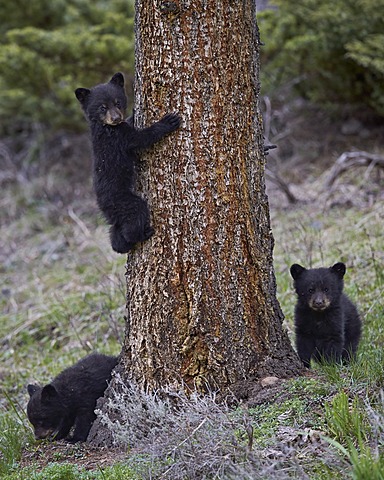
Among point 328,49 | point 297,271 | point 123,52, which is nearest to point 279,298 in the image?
point 297,271

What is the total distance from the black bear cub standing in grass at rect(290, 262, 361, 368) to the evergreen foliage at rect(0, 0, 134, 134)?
23.5 ft

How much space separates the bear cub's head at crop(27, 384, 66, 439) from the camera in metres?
5.32

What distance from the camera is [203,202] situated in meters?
4.28

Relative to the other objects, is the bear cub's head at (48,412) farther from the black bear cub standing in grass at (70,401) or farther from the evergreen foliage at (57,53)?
the evergreen foliage at (57,53)

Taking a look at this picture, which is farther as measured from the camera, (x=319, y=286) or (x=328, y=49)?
(x=328, y=49)

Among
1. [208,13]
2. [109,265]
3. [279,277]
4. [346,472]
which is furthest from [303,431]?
[109,265]

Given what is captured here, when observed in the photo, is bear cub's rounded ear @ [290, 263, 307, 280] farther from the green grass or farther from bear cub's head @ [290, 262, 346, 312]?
the green grass

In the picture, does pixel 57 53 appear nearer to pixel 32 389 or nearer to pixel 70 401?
pixel 32 389

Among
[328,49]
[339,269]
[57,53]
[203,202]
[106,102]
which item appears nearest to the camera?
[203,202]

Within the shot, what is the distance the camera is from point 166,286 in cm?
437

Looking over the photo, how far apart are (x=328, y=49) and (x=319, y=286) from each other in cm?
606

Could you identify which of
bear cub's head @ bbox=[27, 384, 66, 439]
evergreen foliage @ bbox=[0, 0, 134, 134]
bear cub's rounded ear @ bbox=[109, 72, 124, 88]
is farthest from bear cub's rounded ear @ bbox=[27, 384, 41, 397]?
evergreen foliage @ bbox=[0, 0, 134, 134]

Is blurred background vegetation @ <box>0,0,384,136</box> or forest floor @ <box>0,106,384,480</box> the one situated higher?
blurred background vegetation @ <box>0,0,384,136</box>

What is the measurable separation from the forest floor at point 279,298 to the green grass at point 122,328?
1cm
